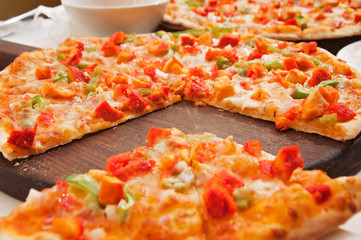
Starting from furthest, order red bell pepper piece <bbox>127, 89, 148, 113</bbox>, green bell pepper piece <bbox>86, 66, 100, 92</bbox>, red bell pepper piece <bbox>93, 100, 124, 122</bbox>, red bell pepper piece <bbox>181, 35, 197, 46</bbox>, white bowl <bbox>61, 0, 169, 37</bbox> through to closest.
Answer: white bowl <bbox>61, 0, 169, 37</bbox>
red bell pepper piece <bbox>181, 35, 197, 46</bbox>
green bell pepper piece <bbox>86, 66, 100, 92</bbox>
red bell pepper piece <bbox>127, 89, 148, 113</bbox>
red bell pepper piece <bbox>93, 100, 124, 122</bbox>

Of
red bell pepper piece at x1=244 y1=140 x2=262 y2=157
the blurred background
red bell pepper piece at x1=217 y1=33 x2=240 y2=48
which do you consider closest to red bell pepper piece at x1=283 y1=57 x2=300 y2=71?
red bell pepper piece at x1=217 y1=33 x2=240 y2=48

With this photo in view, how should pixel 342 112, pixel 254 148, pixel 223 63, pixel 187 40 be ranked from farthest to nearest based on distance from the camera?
pixel 187 40, pixel 223 63, pixel 342 112, pixel 254 148

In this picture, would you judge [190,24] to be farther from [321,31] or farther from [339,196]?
[339,196]

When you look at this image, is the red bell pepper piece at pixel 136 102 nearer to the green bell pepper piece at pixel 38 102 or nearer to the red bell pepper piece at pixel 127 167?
the green bell pepper piece at pixel 38 102

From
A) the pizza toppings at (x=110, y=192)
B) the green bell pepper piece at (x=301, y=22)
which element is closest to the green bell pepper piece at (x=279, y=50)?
the green bell pepper piece at (x=301, y=22)

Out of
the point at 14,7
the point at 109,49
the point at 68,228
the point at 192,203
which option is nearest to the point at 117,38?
the point at 109,49

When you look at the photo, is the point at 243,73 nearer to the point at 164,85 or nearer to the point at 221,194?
the point at 164,85

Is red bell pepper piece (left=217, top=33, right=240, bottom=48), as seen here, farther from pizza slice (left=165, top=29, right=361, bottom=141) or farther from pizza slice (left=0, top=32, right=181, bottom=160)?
pizza slice (left=0, top=32, right=181, bottom=160)
